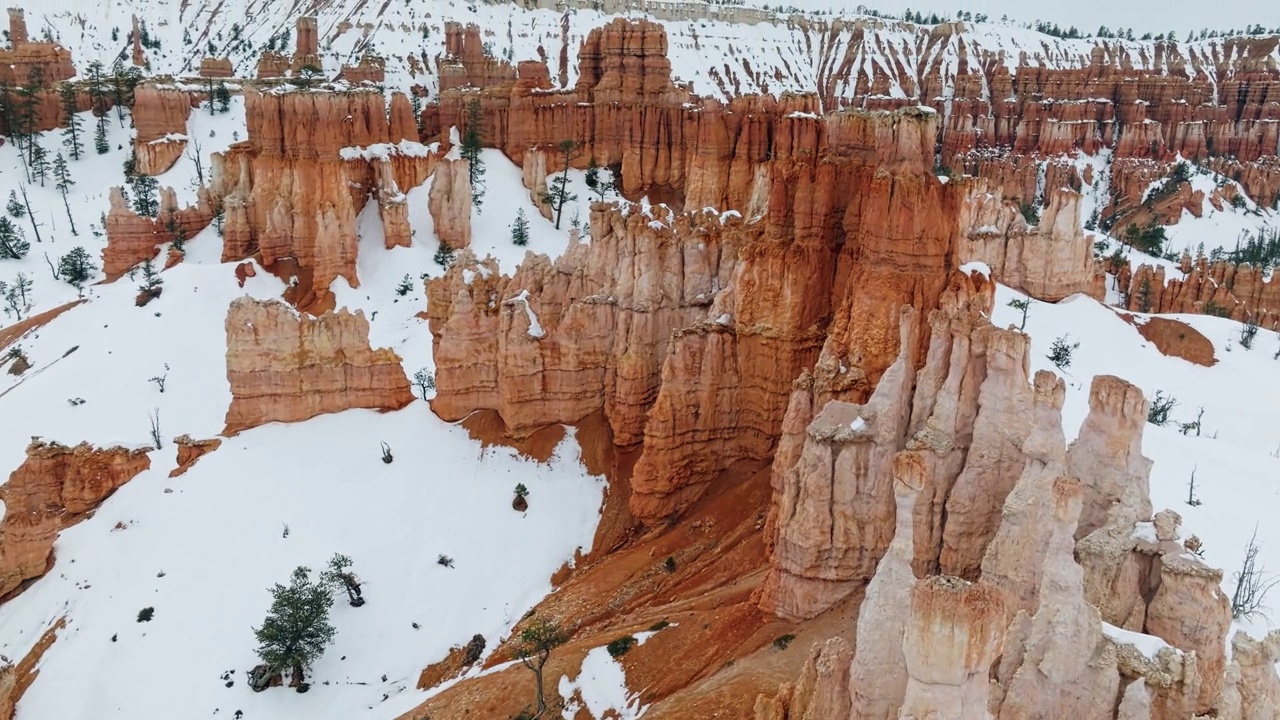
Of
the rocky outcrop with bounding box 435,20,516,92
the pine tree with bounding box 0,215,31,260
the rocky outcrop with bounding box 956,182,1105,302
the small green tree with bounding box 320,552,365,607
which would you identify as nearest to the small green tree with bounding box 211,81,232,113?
the rocky outcrop with bounding box 435,20,516,92

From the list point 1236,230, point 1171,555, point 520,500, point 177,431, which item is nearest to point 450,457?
point 520,500

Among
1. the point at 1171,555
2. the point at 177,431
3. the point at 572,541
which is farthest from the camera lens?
the point at 177,431

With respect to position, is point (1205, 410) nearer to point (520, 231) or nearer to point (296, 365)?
point (520, 231)

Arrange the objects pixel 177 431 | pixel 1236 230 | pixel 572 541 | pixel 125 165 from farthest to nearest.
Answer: pixel 1236 230
pixel 125 165
pixel 177 431
pixel 572 541

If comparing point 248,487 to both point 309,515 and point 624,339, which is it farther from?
point 624,339

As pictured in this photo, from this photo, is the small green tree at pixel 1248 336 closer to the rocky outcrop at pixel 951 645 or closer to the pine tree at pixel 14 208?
the rocky outcrop at pixel 951 645

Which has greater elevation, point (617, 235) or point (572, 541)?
point (617, 235)

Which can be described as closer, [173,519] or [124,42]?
[173,519]

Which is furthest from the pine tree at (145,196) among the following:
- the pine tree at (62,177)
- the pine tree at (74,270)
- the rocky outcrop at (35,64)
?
the rocky outcrop at (35,64)
